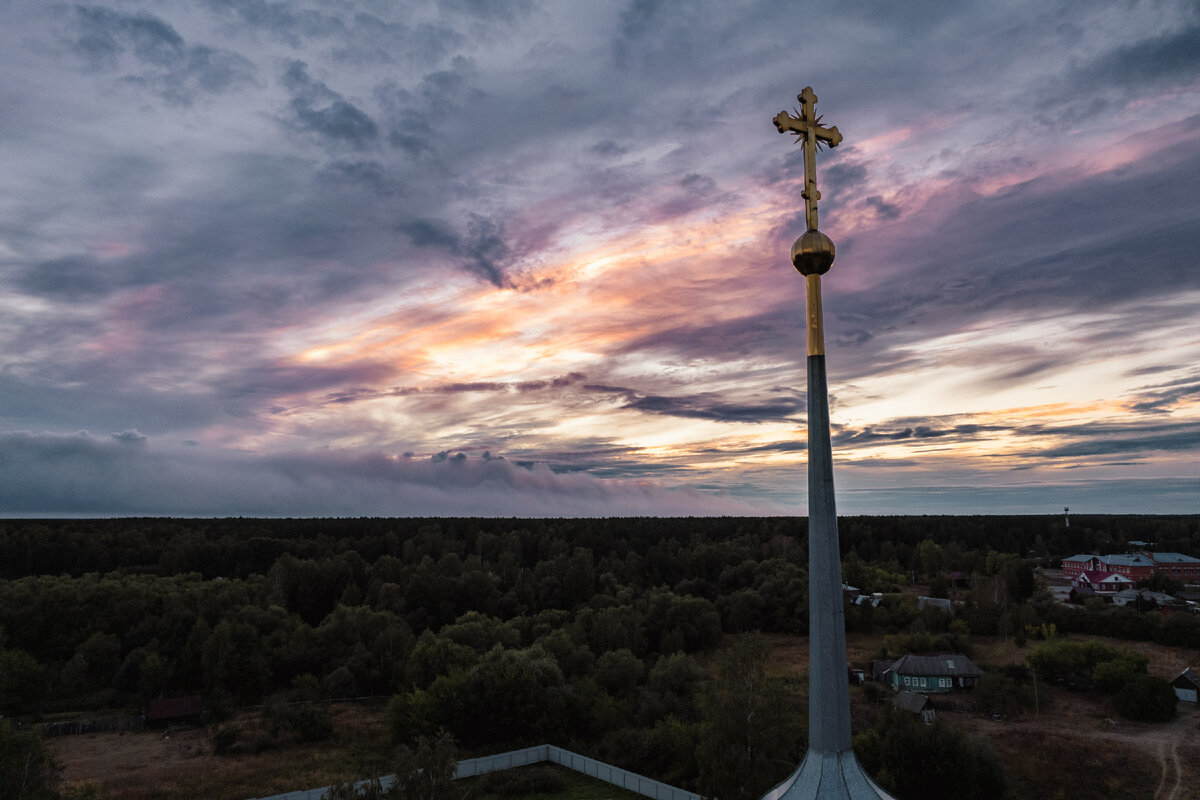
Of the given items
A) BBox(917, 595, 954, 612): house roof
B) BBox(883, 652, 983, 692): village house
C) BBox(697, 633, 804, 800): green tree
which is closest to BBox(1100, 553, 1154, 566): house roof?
BBox(917, 595, 954, 612): house roof

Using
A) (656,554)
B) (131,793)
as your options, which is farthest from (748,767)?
(656,554)

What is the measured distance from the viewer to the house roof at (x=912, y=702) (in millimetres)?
52094

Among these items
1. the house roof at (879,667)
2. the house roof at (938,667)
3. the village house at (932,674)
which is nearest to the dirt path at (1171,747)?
the village house at (932,674)

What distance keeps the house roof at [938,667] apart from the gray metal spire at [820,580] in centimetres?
5886

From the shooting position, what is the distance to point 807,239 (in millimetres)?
12953

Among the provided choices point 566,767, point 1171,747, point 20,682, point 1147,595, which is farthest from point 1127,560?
point 20,682

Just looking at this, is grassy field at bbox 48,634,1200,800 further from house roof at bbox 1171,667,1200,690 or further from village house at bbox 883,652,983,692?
village house at bbox 883,652,983,692

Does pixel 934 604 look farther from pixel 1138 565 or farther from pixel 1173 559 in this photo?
pixel 1173 559

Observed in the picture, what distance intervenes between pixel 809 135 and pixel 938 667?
6392cm

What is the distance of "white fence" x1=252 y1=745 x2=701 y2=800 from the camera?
3491 cm

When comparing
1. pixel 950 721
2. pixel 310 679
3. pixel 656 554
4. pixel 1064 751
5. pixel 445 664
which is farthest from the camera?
pixel 656 554

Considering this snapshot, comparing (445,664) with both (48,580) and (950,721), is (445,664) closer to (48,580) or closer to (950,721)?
(950,721)

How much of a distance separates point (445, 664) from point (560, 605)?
39.7m

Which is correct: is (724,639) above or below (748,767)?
below
